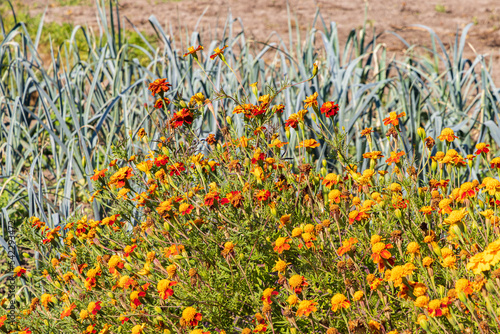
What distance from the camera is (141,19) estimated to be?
7.16 m

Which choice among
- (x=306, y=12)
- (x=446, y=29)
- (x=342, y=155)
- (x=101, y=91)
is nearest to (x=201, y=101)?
(x=342, y=155)

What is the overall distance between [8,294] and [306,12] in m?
6.71

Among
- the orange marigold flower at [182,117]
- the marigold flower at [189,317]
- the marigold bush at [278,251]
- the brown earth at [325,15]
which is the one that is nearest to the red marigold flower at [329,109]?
the marigold bush at [278,251]

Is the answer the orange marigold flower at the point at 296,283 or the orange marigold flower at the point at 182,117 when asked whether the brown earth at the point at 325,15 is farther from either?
the orange marigold flower at the point at 296,283

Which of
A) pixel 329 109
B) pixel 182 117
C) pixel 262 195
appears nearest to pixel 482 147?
pixel 329 109

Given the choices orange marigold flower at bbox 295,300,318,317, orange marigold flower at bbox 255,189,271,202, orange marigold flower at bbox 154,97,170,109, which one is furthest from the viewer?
orange marigold flower at bbox 154,97,170,109

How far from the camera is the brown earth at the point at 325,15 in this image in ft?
20.4

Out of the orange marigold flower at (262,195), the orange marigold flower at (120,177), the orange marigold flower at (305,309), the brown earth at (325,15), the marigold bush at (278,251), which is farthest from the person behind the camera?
the brown earth at (325,15)

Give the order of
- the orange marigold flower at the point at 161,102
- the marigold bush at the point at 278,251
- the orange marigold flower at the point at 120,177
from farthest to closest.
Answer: the orange marigold flower at the point at 161,102
the orange marigold flower at the point at 120,177
the marigold bush at the point at 278,251

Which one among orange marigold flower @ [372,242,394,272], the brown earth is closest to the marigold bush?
orange marigold flower @ [372,242,394,272]

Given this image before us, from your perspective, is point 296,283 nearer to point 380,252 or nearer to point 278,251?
point 278,251

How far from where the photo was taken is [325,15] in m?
7.21

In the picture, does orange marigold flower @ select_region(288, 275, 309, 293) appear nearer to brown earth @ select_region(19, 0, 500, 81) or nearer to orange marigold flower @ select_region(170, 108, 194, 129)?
orange marigold flower @ select_region(170, 108, 194, 129)

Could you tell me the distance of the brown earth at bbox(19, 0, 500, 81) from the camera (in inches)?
245
